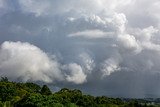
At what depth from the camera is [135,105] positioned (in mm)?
159375

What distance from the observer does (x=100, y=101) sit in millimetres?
197875

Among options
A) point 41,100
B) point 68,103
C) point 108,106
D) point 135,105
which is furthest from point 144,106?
Result: point 41,100

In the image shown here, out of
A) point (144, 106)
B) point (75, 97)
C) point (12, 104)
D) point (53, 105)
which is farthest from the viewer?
point (75, 97)

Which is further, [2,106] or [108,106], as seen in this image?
[108,106]

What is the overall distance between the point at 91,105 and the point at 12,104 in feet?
121

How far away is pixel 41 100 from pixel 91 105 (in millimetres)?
24118

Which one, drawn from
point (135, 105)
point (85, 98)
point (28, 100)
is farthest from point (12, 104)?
point (135, 105)

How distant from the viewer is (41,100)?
173m

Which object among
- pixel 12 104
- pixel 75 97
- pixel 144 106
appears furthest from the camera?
pixel 75 97

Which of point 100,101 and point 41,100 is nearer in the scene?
point 41,100

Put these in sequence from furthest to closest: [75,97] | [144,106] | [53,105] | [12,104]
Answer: [75,97] → [12,104] → [53,105] → [144,106]

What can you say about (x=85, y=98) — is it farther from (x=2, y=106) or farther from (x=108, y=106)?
(x=2, y=106)

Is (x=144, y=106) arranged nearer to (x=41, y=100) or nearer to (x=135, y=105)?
(x=135, y=105)

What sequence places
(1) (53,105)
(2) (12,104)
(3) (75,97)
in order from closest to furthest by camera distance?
(1) (53,105) < (2) (12,104) < (3) (75,97)
